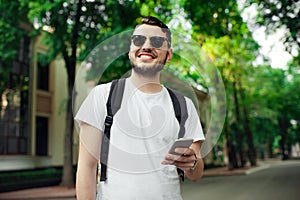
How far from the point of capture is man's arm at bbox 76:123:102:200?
149cm

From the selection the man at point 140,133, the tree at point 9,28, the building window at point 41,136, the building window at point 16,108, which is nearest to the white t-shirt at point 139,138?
the man at point 140,133

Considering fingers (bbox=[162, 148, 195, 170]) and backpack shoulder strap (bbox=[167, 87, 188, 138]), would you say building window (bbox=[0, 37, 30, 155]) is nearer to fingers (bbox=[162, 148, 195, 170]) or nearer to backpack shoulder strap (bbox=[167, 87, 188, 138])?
backpack shoulder strap (bbox=[167, 87, 188, 138])

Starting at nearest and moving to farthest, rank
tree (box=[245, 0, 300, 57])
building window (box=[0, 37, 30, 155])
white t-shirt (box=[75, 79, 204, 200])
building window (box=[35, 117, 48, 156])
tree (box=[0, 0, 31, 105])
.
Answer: white t-shirt (box=[75, 79, 204, 200]), tree (box=[245, 0, 300, 57]), tree (box=[0, 0, 31, 105]), building window (box=[0, 37, 30, 155]), building window (box=[35, 117, 48, 156])

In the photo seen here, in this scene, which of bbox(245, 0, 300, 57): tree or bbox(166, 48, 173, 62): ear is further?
bbox(245, 0, 300, 57): tree

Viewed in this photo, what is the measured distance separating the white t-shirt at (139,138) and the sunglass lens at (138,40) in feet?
0.47

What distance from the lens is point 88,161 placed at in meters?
1.53

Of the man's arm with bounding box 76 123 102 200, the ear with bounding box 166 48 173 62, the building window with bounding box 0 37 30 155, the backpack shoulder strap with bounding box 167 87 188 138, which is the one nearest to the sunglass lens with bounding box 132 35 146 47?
the ear with bounding box 166 48 173 62

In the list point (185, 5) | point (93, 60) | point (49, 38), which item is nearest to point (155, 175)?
point (93, 60)

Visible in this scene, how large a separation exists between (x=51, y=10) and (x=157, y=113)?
13.2 meters

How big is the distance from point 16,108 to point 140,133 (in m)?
19.3

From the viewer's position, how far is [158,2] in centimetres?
1311

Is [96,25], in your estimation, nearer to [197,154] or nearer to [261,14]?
[261,14]

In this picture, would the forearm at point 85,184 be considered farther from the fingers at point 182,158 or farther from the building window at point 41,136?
the building window at point 41,136

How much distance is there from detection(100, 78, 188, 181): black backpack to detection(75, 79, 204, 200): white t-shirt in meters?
0.02
